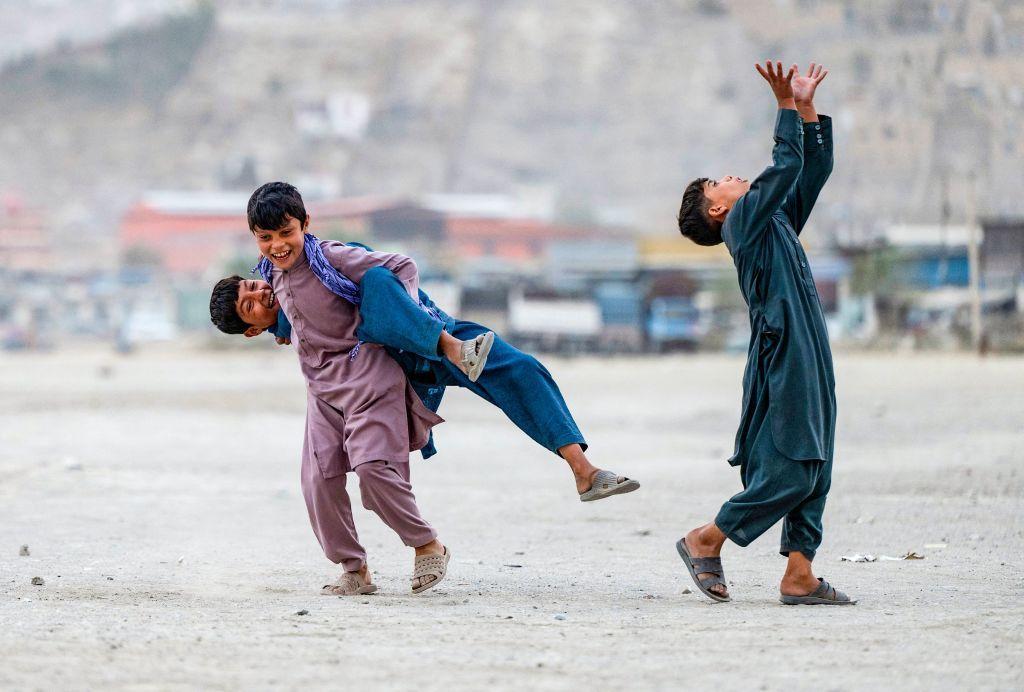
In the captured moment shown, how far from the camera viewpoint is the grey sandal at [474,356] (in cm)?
495

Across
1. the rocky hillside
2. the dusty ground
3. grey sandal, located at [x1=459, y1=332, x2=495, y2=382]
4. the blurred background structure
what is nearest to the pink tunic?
grey sandal, located at [x1=459, y1=332, x2=495, y2=382]

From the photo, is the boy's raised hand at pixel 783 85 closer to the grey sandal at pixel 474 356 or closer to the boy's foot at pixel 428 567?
the grey sandal at pixel 474 356

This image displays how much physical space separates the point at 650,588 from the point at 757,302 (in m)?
1.15

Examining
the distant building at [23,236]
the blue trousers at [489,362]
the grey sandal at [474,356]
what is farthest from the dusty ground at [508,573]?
the distant building at [23,236]

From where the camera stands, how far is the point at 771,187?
4645 mm

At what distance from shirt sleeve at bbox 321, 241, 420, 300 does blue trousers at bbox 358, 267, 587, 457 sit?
0.05m

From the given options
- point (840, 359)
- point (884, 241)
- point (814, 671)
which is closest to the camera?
point (814, 671)

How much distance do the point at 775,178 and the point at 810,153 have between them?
0.29m

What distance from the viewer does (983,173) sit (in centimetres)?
3903

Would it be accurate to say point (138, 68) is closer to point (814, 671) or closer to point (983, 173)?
point (983, 173)

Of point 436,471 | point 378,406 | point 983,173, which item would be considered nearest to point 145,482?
point 436,471

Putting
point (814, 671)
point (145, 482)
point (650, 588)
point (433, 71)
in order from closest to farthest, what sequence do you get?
point (814, 671) → point (650, 588) → point (145, 482) → point (433, 71)

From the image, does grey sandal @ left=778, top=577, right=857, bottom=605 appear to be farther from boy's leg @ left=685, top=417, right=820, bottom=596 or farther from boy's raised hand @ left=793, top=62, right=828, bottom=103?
boy's raised hand @ left=793, top=62, right=828, bottom=103

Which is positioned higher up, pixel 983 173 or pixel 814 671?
pixel 983 173
